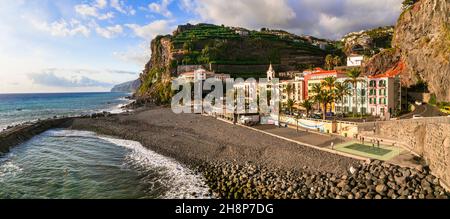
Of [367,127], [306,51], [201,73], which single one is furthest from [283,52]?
[367,127]

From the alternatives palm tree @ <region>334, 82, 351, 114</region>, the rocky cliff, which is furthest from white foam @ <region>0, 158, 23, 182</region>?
the rocky cliff

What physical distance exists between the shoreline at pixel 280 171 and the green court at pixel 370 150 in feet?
7.23

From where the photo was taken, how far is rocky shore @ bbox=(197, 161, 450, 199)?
Result: 2041 centimetres

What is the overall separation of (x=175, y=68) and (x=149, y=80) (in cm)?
3927

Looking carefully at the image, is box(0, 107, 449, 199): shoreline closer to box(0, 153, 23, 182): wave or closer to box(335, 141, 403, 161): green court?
box(335, 141, 403, 161): green court

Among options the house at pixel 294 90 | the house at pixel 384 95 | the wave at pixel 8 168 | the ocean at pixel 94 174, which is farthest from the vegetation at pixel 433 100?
the wave at pixel 8 168

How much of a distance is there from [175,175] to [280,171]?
432 inches

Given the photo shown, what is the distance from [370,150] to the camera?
3031cm

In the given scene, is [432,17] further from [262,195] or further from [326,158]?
[262,195]

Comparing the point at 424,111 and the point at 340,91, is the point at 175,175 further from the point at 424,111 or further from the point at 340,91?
the point at 424,111

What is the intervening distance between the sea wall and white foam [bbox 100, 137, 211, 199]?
827 inches

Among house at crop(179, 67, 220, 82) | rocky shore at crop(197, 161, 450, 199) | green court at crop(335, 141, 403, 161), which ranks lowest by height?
rocky shore at crop(197, 161, 450, 199)

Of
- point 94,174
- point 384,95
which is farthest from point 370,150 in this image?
point 94,174

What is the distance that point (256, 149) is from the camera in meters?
35.2
